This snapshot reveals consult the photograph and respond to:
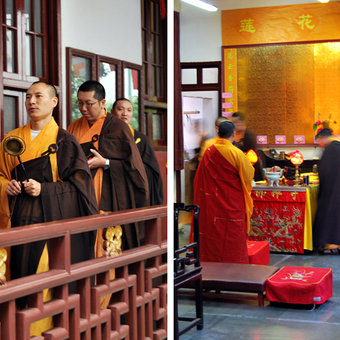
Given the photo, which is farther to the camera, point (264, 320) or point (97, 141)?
point (264, 320)

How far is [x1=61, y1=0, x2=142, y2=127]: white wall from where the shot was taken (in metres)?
2.68

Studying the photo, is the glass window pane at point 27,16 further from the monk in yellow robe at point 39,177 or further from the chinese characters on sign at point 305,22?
the chinese characters on sign at point 305,22

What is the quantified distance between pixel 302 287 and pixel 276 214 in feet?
6.70

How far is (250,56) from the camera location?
358 centimetres

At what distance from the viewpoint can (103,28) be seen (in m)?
2.79

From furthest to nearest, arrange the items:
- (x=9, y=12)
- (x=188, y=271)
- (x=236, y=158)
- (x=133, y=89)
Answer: (x=236, y=158)
(x=188, y=271)
(x=133, y=89)
(x=9, y=12)

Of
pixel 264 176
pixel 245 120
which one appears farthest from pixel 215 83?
pixel 264 176

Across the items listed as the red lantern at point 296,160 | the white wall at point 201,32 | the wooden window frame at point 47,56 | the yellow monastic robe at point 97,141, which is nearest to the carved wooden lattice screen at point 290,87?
the red lantern at point 296,160

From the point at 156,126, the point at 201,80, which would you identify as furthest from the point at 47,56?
the point at 201,80

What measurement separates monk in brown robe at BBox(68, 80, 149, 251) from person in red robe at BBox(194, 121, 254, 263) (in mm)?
1290

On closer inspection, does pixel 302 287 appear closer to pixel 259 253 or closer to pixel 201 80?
pixel 259 253

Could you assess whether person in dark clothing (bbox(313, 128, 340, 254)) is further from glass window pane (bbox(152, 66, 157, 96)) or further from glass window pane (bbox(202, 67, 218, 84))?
glass window pane (bbox(152, 66, 157, 96))

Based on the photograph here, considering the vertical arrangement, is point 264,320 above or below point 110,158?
below

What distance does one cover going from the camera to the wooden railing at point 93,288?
2143 millimetres
